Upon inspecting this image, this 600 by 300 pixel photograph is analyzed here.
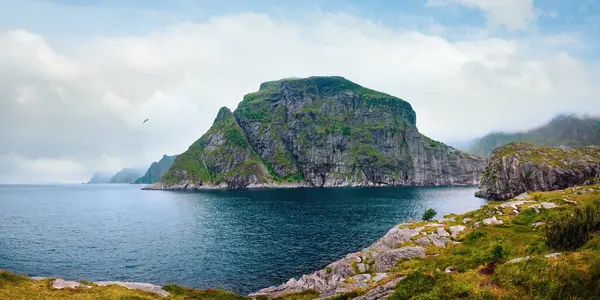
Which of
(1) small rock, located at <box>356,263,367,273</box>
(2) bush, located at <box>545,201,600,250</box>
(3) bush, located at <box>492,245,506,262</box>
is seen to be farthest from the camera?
(1) small rock, located at <box>356,263,367,273</box>

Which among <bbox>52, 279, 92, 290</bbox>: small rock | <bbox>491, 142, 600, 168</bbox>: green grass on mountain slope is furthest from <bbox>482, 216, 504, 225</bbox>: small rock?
<bbox>491, 142, 600, 168</bbox>: green grass on mountain slope

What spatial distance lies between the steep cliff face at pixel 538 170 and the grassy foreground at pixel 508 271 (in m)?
109

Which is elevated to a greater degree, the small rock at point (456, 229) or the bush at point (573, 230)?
the bush at point (573, 230)

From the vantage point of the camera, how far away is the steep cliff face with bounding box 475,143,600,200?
412 ft

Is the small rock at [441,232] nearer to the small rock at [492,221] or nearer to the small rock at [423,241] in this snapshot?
the small rock at [423,241]

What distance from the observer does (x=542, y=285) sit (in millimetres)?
13898

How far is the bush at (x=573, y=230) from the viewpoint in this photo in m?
20.6

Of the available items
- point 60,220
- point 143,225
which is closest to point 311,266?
point 143,225

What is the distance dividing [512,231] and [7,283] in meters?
59.6

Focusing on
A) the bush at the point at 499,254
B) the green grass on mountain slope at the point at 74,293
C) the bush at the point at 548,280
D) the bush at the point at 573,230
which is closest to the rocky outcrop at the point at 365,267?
the green grass on mountain slope at the point at 74,293

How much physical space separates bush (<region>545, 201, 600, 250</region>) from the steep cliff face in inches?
5250

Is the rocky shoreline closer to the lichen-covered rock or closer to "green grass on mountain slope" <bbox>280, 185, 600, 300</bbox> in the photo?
the lichen-covered rock

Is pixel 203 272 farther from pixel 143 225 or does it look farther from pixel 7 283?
pixel 143 225

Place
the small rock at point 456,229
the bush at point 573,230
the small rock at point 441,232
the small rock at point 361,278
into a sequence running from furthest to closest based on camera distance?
the small rock at point 441,232 → the small rock at point 456,229 → the small rock at point 361,278 → the bush at point 573,230
